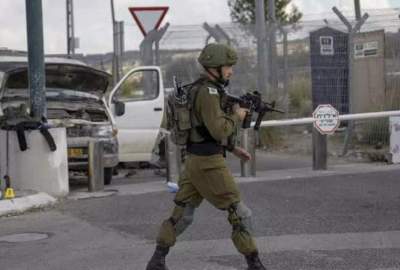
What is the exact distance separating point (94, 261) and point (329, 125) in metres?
6.29

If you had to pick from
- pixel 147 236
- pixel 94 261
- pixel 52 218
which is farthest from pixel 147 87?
pixel 94 261

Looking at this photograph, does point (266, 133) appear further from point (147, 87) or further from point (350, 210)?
point (350, 210)

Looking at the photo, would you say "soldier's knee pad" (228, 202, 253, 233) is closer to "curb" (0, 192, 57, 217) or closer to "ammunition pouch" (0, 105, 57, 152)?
"curb" (0, 192, 57, 217)

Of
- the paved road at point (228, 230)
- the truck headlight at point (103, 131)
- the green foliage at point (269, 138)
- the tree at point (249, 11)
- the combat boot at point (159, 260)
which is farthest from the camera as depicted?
the tree at point (249, 11)

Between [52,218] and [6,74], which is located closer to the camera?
[52,218]

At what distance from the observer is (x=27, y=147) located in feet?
33.3

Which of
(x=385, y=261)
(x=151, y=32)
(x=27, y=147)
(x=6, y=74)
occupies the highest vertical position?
(x=151, y=32)

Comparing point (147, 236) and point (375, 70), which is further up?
point (375, 70)

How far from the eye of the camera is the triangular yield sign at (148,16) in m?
14.3

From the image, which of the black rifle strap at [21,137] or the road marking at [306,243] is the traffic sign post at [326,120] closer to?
the black rifle strap at [21,137]

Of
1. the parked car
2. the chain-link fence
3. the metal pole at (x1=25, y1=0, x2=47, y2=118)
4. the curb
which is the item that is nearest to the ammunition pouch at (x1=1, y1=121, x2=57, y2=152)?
the metal pole at (x1=25, y1=0, x2=47, y2=118)

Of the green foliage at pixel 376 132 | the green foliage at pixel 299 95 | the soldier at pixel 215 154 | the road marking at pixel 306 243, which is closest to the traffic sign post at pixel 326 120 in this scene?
the green foliage at pixel 376 132

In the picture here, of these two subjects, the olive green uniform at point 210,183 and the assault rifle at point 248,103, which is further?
the assault rifle at point 248,103

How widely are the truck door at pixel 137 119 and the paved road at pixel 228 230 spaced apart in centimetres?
195
